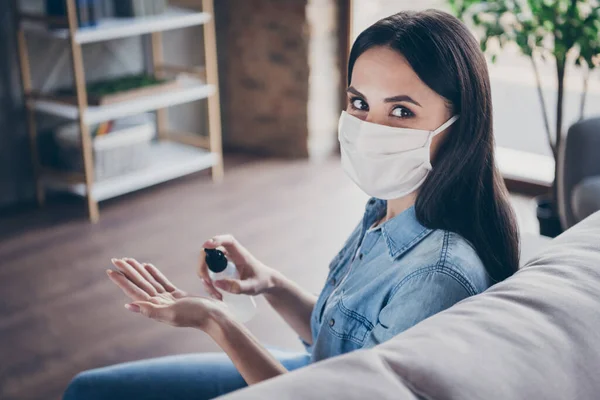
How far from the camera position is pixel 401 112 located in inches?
45.5

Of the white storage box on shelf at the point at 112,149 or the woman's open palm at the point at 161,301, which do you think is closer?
the woman's open palm at the point at 161,301

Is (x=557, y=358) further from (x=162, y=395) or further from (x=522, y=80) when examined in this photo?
(x=522, y=80)

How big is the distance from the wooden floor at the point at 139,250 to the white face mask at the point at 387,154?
121 cm

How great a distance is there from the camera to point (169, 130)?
4.23 meters

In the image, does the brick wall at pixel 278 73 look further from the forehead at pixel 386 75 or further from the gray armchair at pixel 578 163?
the forehead at pixel 386 75

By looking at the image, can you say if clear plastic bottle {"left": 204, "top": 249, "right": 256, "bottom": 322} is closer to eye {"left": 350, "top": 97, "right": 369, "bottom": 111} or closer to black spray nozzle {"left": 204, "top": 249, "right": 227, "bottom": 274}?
black spray nozzle {"left": 204, "top": 249, "right": 227, "bottom": 274}

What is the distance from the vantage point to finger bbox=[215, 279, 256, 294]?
129cm

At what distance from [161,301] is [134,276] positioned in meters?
0.09

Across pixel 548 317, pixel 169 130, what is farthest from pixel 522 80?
pixel 548 317

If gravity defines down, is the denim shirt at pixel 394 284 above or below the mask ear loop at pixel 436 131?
below

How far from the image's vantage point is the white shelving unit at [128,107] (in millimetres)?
3182

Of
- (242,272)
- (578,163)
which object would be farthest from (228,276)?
(578,163)

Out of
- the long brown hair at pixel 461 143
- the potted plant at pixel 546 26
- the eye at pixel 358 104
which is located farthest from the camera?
the potted plant at pixel 546 26

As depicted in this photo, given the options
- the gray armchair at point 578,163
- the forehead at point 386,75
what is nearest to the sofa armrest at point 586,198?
the gray armchair at point 578,163
